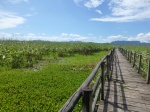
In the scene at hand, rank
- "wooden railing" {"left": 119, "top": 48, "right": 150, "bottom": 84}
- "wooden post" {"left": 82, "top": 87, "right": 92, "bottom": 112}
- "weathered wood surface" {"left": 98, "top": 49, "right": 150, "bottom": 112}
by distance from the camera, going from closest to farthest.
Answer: "wooden post" {"left": 82, "top": 87, "right": 92, "bottom": 112}, "weathered wood surface" {"left": 98, "top": 49, "right": 150, "bottom": 112}, "wooden railing" {"left": 119, "top": 48, "right": 150, "bottom": 84}

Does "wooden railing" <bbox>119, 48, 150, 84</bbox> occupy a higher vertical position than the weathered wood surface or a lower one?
higher

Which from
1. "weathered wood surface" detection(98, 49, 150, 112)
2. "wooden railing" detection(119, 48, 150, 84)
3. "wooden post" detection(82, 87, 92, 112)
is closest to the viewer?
"wooden post" detection(82, 87, 92, 112)

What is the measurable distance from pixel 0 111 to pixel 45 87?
3.64 meters

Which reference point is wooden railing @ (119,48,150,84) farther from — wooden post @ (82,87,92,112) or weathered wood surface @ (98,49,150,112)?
wooden post @ (82,87,92,112)

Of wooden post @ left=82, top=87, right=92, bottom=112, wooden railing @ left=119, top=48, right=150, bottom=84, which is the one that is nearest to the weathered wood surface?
wooden railing @ left=119, top=48, right=150, bottom=84

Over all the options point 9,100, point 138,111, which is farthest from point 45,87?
point 138,111

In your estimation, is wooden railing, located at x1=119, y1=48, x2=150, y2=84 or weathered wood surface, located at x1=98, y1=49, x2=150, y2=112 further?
wooden railing, located at x1=119, y1=48, x2=150, y2=84

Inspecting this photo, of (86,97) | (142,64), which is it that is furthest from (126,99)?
(142,64)

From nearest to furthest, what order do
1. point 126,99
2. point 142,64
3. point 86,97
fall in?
point 86,97, point 126,99, point 142,64

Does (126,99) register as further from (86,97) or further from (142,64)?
(142,64)

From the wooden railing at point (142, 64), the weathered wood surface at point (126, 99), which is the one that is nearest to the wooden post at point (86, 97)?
the weathered wood surface at point (126, 99)

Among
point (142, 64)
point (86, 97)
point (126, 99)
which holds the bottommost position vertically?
point (126, 99)

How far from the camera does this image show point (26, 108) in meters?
7.87

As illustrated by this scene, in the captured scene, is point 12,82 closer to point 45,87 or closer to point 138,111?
point 45,87
